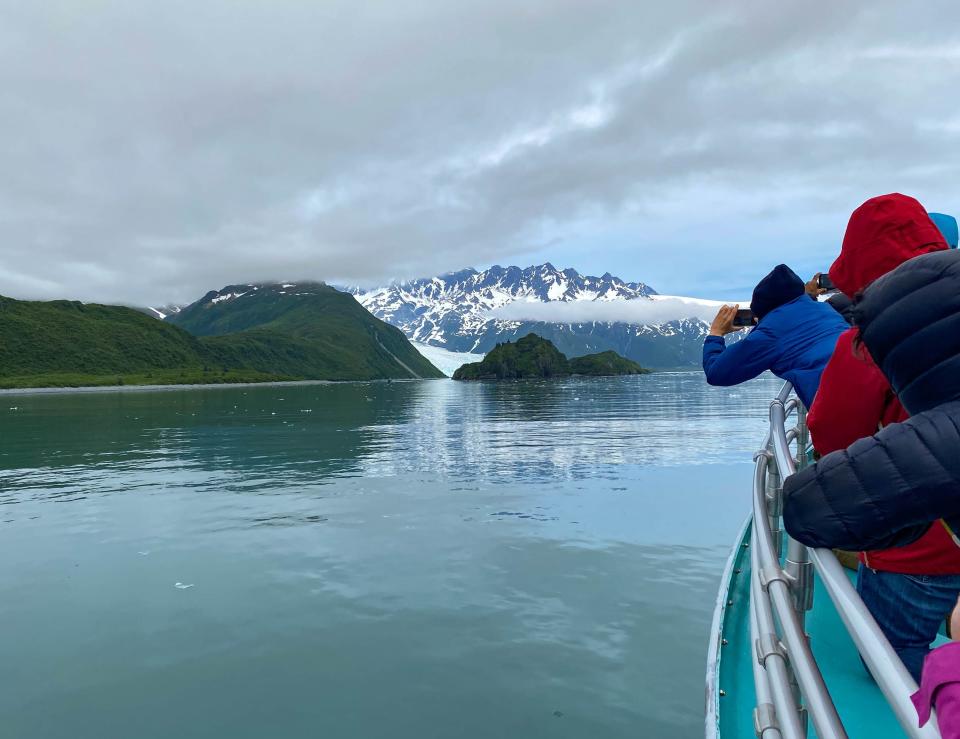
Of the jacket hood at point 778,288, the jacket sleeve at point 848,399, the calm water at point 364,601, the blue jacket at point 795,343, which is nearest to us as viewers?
the jacket sleeve at point 848,399

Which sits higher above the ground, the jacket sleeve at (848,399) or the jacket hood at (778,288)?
the jacket hood at (778,288)

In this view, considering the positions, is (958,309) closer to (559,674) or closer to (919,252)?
(919,252)

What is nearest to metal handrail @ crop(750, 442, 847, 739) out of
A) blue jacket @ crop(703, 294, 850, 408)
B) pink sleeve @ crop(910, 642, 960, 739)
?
pink sleeve @ crop(910, 642, 960, 739)

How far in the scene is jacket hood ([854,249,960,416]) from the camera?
2020 mm

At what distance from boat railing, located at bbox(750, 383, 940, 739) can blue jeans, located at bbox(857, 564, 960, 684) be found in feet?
2.71

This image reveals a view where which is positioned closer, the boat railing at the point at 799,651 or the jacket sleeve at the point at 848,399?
the boat railing at the point at 799,651

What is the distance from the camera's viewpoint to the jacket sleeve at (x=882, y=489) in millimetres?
1915

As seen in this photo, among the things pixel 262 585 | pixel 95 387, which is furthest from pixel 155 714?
pixel 95 387

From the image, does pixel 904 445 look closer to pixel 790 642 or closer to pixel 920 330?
pixel 920 330

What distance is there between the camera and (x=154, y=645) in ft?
31.8

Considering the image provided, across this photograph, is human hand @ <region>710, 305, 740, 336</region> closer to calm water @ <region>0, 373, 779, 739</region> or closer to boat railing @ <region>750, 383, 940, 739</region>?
boat railing @ <region>750, 383, 940, 739</region>

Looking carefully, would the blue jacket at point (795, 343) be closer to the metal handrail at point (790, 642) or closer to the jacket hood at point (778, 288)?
the jacket hood at point (778, 288)

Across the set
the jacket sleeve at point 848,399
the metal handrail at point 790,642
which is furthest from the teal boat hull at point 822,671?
the jacket sleeve at point 848,399

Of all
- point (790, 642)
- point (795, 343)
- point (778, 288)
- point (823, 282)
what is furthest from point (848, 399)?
point (823, 282)
